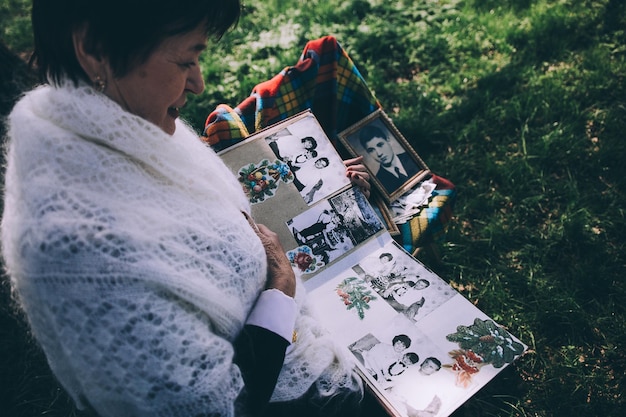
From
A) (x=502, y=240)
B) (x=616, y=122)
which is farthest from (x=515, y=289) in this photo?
(x=616, y=122)

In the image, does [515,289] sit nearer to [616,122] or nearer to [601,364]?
[601,364]

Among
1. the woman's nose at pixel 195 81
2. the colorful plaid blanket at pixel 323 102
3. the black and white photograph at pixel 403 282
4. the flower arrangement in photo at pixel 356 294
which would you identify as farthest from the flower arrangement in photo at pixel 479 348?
the woman's nose at pixel 195 81

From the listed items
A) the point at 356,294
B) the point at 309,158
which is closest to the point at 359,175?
the point at 309,158

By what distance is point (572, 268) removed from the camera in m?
2.32

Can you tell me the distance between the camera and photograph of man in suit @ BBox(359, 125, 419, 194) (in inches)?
83.6

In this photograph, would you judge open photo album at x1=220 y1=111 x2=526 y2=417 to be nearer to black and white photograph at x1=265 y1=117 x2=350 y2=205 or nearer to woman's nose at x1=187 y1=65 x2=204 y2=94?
black and white photograph at x1=265 y1=117 x2=350 y2=205

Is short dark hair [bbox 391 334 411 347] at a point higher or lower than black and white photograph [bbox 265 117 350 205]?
lower

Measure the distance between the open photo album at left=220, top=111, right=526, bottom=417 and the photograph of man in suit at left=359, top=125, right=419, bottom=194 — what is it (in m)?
0.15

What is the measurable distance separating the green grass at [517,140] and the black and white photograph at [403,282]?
0.63 m

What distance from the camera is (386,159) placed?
7.05ft

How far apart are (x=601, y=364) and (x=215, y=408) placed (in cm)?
177

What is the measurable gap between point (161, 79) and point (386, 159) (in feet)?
4.13

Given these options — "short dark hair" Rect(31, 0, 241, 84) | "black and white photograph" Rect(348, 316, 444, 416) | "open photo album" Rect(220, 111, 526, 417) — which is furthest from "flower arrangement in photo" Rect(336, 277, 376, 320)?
"short dark hair" Rect(31, 0, 241, 84)

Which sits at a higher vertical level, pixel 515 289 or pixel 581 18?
pixel 581 18
